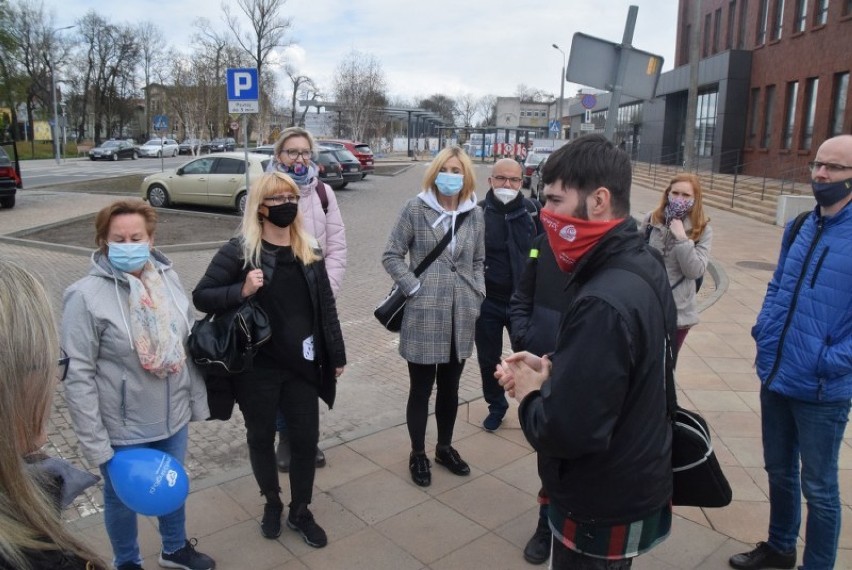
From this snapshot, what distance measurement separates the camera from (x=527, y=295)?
3.51 meters

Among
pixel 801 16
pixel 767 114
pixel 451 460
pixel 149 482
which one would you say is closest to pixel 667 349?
pixel 149 482

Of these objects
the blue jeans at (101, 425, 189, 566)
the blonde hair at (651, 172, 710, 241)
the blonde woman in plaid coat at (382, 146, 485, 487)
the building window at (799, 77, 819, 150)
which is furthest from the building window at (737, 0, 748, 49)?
the blue jeans at (101, 425, 189, 566)

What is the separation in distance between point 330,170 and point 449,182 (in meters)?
19.6

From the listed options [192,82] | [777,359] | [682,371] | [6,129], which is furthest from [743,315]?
[192,82]

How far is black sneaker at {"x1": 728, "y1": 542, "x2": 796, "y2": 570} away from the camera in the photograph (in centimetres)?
327

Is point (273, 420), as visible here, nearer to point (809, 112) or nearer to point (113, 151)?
point (809, 112)

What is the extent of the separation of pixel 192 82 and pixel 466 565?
1741 inches

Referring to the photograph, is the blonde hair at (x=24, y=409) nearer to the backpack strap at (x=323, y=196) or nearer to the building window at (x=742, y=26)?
the backpack strap at (x=323, y=196)

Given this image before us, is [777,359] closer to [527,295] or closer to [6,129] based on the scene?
[527,295]

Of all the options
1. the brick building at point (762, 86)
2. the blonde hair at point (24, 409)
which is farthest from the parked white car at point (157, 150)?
Result: the blonde hair at point (24, 409)

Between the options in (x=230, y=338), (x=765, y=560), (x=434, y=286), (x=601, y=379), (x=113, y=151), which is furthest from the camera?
(x=113, y=151)

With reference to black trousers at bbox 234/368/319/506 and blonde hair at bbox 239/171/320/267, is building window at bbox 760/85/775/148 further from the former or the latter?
black trousers at bbox 234/368/319/506

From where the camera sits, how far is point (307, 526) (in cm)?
346

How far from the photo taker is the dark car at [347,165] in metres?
25.3
